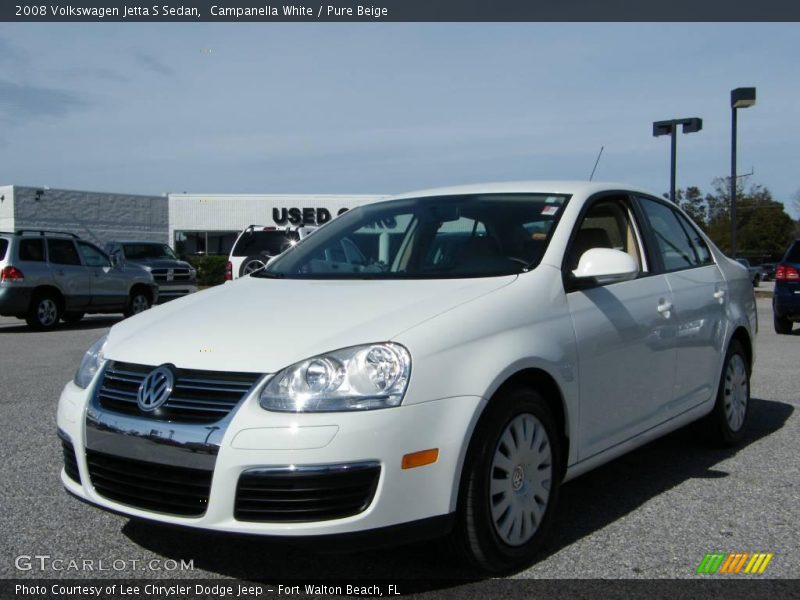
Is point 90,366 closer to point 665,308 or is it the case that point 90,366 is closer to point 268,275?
point 268,275

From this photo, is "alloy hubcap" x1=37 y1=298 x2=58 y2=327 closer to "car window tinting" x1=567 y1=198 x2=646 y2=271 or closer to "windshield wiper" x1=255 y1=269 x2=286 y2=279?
"windshield wiper" x1=255 y1=269 x2=286 y2=279

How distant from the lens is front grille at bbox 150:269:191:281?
2086 centimetres

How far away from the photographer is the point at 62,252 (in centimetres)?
1642

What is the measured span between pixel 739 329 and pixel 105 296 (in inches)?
553

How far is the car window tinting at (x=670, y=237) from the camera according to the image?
511 centimetres

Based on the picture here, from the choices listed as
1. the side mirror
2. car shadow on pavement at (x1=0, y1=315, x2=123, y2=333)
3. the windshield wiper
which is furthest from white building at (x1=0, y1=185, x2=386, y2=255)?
the side mirror

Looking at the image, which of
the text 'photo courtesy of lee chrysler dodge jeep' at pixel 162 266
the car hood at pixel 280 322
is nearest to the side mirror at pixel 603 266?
the car hood at pixel 280 322

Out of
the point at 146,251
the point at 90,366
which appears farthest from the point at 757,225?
the point at 90,366

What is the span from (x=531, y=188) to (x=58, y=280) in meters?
13.4

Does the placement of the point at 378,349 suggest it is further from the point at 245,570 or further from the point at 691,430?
the point at 691,430

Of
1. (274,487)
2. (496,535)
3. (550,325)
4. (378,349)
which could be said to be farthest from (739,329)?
(274,487)

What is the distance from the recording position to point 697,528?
4.08m
